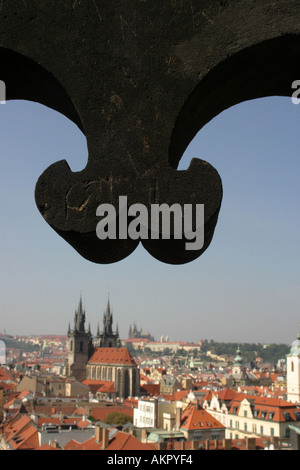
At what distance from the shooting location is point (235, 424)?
5884 cm

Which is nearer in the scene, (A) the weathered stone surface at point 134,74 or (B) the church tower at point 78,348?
(A) the weathered stone surface at point 134,74

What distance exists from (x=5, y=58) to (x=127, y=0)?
0.51m

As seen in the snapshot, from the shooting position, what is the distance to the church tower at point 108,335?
117 metres

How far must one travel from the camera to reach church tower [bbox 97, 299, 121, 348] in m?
117

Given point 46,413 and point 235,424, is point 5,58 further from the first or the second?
point 46,413

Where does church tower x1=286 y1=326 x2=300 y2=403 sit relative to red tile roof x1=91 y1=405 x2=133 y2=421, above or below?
above

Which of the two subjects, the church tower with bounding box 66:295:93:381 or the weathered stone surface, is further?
the church tower with bounding box 66:295:93:381

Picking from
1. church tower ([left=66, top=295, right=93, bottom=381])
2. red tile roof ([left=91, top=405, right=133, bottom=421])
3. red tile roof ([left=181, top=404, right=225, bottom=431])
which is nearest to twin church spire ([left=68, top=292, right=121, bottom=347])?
church tower ([left=66, top=295, right=93, bottom=381])

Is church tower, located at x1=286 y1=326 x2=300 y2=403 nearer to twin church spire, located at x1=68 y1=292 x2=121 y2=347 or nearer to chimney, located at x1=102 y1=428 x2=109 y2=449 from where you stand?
chimney, located at x1=102 y1=428 x2=109 y2=449

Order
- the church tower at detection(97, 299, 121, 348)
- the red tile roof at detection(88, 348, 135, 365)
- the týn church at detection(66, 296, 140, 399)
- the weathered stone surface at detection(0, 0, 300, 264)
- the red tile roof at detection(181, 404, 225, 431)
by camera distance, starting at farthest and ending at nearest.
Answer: the church tower at detection(97, 299, 121, 348) → the red tile roof at detection(88, 348, 135, 365) → the týn church at detection(66, 296, 140, 399) → the red tile roof at detection(181, 404, 225, 431) → the weathered stone surface at detection(0, 0, 300, 264)

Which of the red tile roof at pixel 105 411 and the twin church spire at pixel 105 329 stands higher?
the twin church spire at pixel 105 329

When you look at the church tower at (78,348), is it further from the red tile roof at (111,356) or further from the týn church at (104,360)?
the red tile roof at (111,356)

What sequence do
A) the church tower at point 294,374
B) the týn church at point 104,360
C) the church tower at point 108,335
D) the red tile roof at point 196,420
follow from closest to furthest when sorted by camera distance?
the red tile roof at point 196,420 < the church tower at point 294,374 < the týn church at point 104,360 < the church tower at point 108,335

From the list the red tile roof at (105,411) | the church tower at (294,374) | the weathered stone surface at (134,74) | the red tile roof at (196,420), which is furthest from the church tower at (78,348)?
the weathered stone surface at (134,74)
